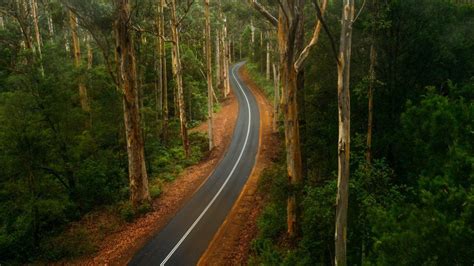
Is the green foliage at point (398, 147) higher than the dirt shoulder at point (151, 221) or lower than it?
higher

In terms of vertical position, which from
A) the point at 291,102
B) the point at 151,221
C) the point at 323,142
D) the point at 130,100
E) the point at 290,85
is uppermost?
the point at 290,85

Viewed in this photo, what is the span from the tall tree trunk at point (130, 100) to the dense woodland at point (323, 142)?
0.19 feet

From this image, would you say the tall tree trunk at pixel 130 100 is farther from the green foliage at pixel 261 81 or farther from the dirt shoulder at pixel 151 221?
the green foliage at pixel 261 81

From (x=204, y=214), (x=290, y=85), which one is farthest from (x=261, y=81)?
(x=290, y=85)

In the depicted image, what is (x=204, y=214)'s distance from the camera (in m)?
15.7

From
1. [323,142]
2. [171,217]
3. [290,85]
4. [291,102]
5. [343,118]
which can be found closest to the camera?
[343,118]

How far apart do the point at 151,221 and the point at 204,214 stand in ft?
8.12

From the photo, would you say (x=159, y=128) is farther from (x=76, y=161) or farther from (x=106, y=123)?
(x=76, y=161)

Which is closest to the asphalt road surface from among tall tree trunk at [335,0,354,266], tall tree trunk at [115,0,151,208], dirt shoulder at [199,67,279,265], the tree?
dirt shoulder at [199,67,279,265]

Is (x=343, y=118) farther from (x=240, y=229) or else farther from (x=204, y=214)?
(x=204, y=214)

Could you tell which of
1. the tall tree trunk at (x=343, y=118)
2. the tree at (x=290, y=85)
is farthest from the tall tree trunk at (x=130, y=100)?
the tall tree trunk at (x=343, y=118)

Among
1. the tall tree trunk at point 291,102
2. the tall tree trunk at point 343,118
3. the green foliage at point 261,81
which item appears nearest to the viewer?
the tall tree trunk at point 343,118

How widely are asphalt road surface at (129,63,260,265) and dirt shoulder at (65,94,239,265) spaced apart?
411mm

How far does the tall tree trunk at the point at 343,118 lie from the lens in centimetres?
639
